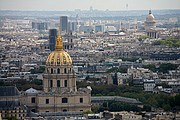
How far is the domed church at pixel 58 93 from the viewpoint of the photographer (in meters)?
42.3

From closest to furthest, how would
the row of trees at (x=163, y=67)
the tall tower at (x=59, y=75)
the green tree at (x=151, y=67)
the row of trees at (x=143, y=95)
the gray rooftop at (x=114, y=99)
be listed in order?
the row of trees at (x=143, y=95) < the gray rooftop at (x=114, y=99) < the tall tower at (x=59, y=75) < the row of trees at (x=163, y=67) < the green tree at (x=151, y=67)

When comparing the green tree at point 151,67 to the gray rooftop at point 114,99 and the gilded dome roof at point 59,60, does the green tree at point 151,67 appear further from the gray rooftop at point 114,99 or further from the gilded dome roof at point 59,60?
the gilded dome roof at point 59,60

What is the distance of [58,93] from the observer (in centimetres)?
4278

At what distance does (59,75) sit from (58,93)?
983mm

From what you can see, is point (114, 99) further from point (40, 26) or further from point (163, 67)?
point (40, 26)

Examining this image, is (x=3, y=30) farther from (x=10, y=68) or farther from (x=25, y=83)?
(x=25, y=83)

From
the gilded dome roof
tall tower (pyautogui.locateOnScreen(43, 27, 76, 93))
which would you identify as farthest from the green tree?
tall tower (pyautogui.locateOnScreen(43, 27, 76, 93))

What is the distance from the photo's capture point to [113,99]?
143 feet

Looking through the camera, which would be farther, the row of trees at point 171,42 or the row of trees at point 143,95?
the row of trees at point 171,42

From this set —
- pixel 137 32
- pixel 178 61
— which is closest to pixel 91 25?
A: pixel 137 32

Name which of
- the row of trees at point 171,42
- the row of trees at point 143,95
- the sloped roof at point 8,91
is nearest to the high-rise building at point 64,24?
the row of trees at point 171,42

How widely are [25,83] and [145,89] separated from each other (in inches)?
216

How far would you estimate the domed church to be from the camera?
4231cm

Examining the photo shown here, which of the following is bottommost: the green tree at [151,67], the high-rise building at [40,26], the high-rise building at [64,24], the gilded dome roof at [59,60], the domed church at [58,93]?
the high-rise building at [40,26]
